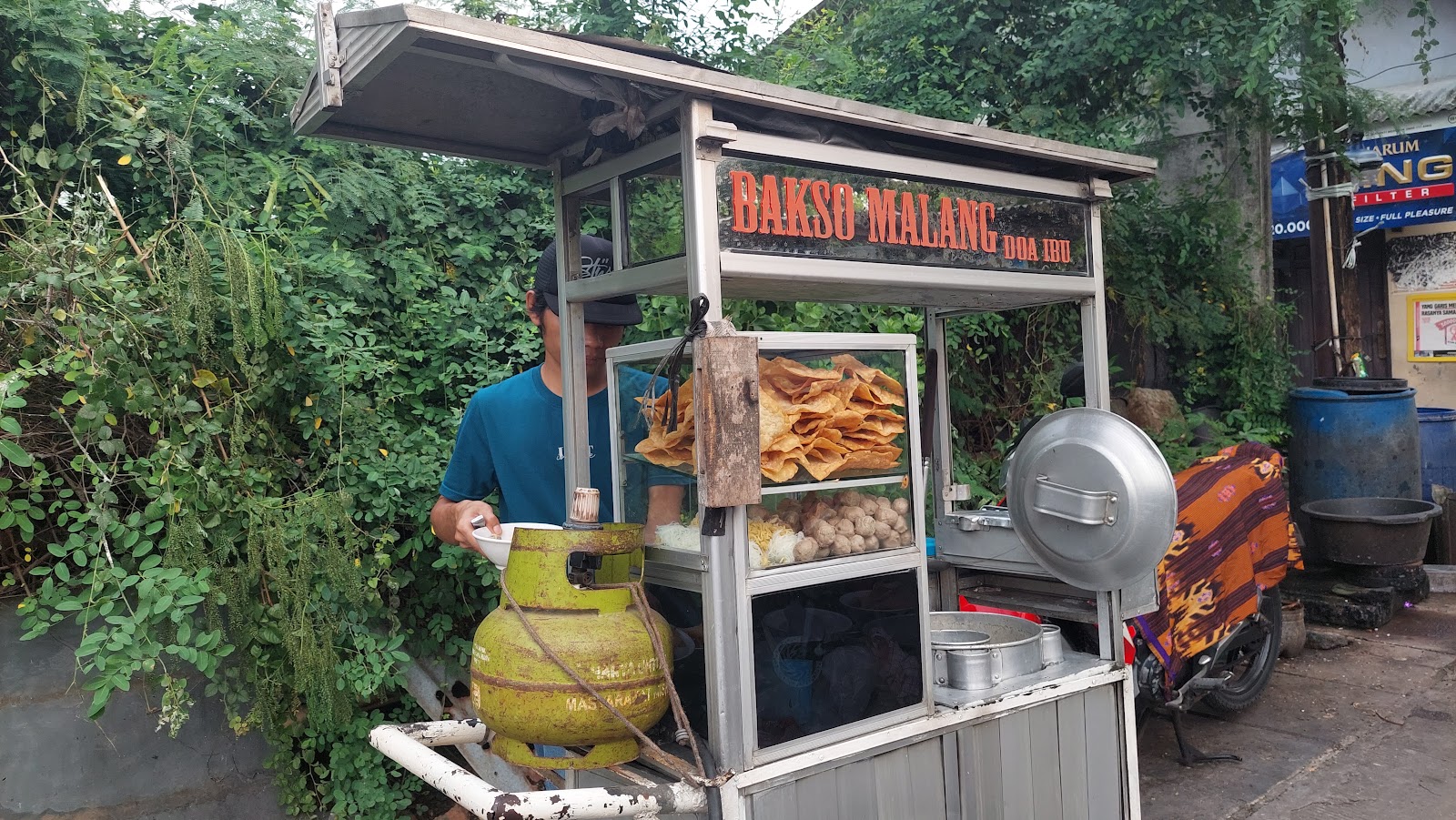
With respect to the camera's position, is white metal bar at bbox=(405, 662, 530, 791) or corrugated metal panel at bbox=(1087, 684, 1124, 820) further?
white metal bar at bbox=(405, 662, 530, 791)

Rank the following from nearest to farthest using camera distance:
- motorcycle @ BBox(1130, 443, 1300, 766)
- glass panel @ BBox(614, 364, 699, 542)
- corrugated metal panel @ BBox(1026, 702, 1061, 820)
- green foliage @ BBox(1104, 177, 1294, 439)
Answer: glass panel @ BBox(614, 364, 699, 542) < corrugated metal panel @ BBox(1026, 702, 1061, 820) < motorcycle @ BBox(1130, 443, 1300, 766) < green foliage @ BBox(1104, 177, 1294, 439)

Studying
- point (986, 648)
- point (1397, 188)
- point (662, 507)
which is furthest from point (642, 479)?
point (1397, 188)

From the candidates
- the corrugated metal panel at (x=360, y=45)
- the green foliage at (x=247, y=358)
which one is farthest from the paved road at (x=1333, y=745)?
the corrugated metal panel at (x=360, y=45)

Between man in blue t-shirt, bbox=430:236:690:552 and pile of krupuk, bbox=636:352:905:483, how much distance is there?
1.47 feet

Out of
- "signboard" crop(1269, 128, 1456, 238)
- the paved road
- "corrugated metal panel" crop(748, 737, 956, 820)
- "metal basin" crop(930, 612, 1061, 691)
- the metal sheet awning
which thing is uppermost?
"signboard" crop(1269, 128, 1456, 238)

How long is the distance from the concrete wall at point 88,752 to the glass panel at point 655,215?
7.78 ft

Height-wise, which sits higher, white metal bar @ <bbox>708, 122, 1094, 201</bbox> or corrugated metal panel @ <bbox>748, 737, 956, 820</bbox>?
white metal bar @ <bbox>708, 122, 1094, 201</bbox>

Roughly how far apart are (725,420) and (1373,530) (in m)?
6.24

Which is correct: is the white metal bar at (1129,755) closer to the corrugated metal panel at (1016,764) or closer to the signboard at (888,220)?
→ the corrugated metal panel at (1016,764)

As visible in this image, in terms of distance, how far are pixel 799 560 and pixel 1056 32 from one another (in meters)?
5.27

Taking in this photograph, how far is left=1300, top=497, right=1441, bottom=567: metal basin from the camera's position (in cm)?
654

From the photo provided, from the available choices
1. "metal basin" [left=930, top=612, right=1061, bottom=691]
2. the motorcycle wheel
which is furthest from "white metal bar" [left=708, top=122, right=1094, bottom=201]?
the motorcycle wheel

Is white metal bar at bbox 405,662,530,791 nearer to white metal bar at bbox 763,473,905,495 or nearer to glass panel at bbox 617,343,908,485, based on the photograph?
glass panel at bbox 617,343,908,485

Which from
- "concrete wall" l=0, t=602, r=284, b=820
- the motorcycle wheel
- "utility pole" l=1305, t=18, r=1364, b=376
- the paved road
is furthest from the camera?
"utility pole" l=1305, t=18, r=1364, b=376
